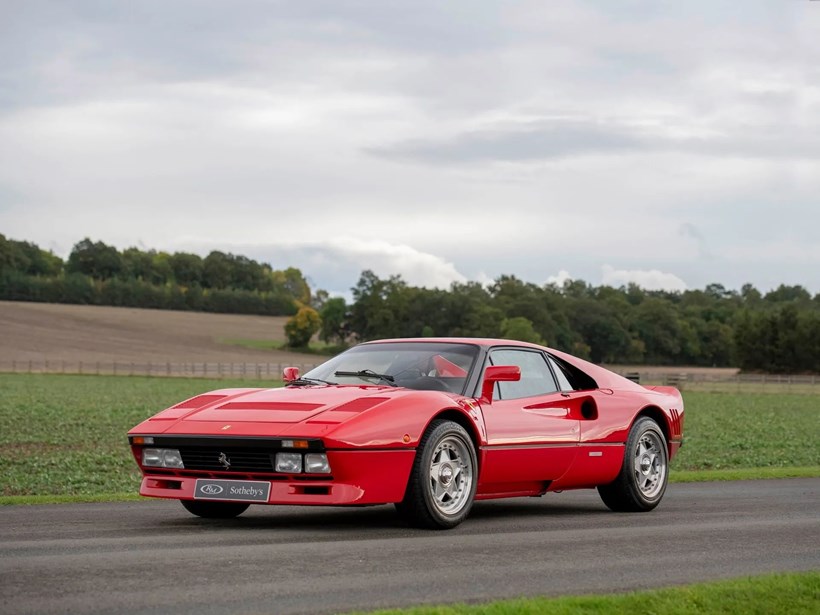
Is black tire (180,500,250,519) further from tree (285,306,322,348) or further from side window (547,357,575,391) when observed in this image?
tree (285,306,322,348)

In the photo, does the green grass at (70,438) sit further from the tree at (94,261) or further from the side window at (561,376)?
the tree at (94,261)

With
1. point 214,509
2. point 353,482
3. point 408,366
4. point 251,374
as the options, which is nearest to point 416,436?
point 353,482

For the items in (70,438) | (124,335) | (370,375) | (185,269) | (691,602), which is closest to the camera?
(691,602)

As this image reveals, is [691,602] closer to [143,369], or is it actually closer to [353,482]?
[353,482]

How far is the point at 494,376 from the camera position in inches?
384

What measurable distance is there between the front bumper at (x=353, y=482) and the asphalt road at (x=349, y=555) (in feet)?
0.82

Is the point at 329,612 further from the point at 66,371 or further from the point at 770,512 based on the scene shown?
the point at 66,371

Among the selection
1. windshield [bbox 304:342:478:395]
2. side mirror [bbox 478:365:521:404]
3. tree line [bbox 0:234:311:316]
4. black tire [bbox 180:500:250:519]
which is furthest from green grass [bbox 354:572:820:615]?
tree line [bbox 0:234:311:316]

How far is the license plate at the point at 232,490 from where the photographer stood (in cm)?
864

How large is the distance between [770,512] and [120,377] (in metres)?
69.3

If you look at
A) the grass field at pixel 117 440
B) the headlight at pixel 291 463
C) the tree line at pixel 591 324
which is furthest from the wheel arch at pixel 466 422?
the tree line at pixel 591 324

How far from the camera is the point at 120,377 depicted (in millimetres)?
77438

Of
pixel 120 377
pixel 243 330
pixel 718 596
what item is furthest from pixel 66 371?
pixel 718 596

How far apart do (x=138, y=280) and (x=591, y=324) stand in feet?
180
